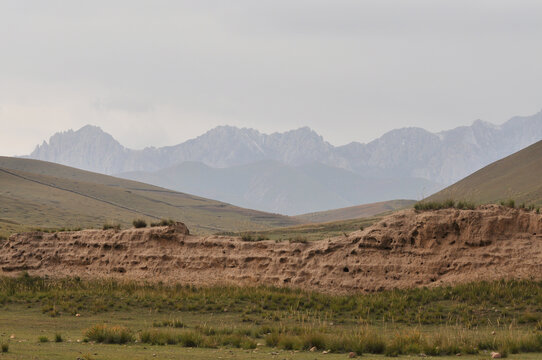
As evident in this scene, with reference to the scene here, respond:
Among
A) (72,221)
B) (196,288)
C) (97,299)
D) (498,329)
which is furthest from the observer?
(72,221)

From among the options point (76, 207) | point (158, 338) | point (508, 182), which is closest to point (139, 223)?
point (158, 338)

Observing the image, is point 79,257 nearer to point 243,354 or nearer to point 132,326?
point 132,326

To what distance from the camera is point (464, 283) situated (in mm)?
28500

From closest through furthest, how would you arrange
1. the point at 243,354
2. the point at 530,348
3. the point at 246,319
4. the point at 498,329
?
the point at 243,354 < the point at 530,348 < the point at 498,329 < the point at 246,319

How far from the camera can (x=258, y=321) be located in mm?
24906

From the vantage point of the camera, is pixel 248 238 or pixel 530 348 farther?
pixel 248 238

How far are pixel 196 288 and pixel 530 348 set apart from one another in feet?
55.2

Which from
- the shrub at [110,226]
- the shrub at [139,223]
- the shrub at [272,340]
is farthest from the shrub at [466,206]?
the shrub at [110,226]

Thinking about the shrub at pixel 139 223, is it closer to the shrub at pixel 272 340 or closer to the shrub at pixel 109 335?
the shrub at pixel 109 335

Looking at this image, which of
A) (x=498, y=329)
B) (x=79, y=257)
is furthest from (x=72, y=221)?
(x=498, y=329)

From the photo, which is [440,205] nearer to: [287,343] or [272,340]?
[272,340]

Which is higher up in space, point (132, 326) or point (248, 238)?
point (248, 238)

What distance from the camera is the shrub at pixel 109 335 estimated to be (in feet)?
60.2

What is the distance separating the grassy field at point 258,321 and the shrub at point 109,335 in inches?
1.1
